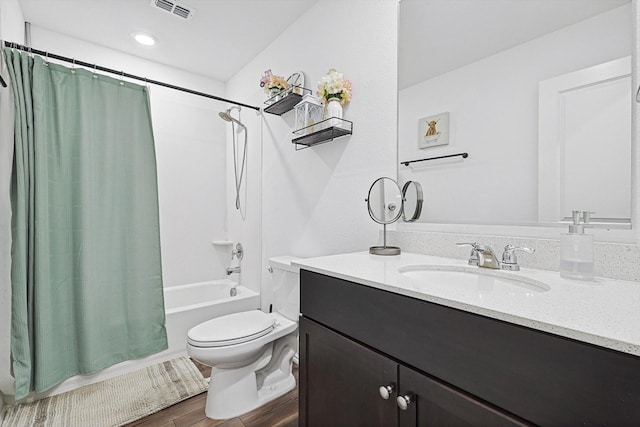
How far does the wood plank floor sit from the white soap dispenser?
137 cm

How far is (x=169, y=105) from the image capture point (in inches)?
107

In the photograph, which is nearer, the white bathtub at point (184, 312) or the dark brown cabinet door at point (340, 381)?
the dark brown cabinet door at point (340, 381)

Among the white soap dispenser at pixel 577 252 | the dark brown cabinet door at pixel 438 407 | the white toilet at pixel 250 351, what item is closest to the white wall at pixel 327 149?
the white toilet at pixel 250 351

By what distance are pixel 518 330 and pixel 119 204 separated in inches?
86.0

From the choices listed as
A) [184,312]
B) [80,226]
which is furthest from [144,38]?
[184,312]

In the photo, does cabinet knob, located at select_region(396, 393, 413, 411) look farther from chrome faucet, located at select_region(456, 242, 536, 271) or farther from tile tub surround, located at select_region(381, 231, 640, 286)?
tile tub surround, located at select_region(381, 231, 640, 286)

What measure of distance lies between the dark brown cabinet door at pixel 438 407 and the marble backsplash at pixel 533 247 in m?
0.59

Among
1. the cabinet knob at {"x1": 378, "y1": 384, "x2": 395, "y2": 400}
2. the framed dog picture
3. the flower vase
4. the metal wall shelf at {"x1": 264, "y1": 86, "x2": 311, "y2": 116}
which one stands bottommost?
the cabinet knob at {"x1": 378, "y1": 384, "x2": 395, "y2": 400}

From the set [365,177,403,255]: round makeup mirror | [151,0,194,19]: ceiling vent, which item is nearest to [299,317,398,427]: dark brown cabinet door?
[365,177,403,255]: round makeup mirror

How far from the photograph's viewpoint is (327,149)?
72.7 inches

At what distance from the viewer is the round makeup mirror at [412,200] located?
135cm

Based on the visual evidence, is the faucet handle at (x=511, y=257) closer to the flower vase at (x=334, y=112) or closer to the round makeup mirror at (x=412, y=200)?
the round makeup mirror at (x=412, y=200)

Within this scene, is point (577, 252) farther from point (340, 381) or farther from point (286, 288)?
point (286, 288)

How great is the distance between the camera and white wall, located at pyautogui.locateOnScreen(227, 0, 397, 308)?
1.52m
